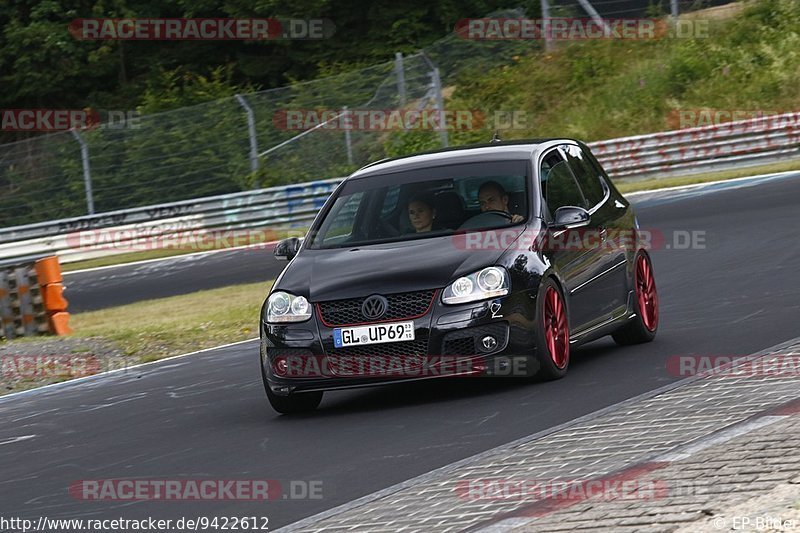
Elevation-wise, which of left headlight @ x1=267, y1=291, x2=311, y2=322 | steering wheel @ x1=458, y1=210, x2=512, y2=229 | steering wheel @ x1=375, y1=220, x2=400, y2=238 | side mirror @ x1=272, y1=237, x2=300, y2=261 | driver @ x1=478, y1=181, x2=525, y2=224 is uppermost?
driver @ x1=478, y1=181, x2=525, y2=224

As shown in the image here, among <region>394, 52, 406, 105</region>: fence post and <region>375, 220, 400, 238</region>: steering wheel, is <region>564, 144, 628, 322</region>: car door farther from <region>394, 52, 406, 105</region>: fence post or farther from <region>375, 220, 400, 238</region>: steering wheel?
<region>394, 52, 406, 105</region>: fence post

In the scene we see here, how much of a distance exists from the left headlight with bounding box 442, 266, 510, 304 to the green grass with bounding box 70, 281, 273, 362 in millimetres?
6348

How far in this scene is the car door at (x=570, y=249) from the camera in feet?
33.7

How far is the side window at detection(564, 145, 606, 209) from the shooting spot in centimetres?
1135

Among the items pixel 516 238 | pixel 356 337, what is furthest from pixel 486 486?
Answer: pixel 516 238

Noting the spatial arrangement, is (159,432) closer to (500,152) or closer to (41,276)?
(500,152)

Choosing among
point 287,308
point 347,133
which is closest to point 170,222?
point 347,133

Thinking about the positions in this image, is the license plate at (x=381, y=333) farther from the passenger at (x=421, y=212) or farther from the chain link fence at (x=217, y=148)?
the chain link fence at (x=217, y=148)

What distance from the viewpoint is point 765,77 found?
33844 mm


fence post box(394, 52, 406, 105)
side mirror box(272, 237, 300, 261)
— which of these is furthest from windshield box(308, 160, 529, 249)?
fence post box(394, 52, 406, 105)

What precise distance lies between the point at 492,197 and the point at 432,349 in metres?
1.53

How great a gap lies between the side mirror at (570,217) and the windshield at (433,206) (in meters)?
0.21

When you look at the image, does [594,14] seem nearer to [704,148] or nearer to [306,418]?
[704,148]

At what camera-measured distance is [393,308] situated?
9.41 meters
